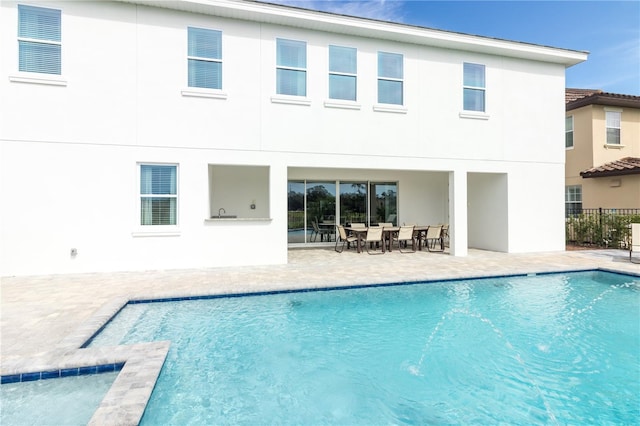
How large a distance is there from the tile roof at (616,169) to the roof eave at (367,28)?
568 centimetres

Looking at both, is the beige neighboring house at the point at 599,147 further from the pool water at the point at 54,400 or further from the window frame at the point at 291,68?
the pool water at the point at 54,400

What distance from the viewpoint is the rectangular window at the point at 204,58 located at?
9.77 m

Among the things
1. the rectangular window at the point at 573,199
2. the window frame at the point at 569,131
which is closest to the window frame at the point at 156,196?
the rectangular window at the point at 573,199

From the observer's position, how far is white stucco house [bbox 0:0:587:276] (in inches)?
346

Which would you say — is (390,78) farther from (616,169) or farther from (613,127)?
(613,127)

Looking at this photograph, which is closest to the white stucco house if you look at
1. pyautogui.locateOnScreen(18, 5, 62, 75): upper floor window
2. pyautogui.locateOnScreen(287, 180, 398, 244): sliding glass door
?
pyautogui.locateOnScreen(18, 5, 62, 75): upper floor window

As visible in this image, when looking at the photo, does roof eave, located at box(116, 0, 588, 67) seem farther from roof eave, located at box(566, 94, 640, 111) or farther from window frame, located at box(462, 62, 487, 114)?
roof eave, located at box(566, 94, 640, 111)

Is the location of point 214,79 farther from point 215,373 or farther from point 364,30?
point 215,373

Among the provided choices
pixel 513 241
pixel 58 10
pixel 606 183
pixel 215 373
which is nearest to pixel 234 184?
pixel 58 10

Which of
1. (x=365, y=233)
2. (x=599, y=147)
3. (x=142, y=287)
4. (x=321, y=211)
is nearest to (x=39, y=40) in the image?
(x=142, y=287)

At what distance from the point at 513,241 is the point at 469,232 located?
7.07ft

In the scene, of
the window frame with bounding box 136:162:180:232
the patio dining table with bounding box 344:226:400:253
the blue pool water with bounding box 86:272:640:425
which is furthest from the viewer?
the patio dining table with bounding box 344:226:400:253

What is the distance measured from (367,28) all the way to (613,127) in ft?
50.2

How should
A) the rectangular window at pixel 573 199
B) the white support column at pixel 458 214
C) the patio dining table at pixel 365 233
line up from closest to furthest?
the white support column at pixel 458 214, the patio dining table at pixel 365 233, the rectangular window at pixel 573 199
